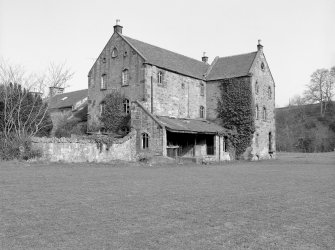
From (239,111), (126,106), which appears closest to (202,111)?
(239,111)

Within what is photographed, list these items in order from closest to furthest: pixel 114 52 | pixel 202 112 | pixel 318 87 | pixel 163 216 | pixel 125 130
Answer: pixel 163 216 → pixel 125 130 → pixel 114 52 → pixel 202 112 → pixel 318 87

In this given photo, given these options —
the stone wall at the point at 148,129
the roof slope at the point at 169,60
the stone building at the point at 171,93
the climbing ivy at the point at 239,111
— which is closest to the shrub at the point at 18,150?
the stone wall at the point at 148,129

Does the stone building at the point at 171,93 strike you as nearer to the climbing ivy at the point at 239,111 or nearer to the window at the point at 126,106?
the window at the point at 126,106

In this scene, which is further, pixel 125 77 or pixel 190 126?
pixel 125 77

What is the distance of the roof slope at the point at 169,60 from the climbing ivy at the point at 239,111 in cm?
358

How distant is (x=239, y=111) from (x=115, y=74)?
501 inches

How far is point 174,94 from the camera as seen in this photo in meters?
35.1

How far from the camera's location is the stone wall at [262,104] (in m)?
39.1

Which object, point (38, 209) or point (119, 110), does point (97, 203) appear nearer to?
point (38, 209)

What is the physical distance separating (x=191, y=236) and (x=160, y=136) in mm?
22759

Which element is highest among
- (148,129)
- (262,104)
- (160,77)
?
(160,77)

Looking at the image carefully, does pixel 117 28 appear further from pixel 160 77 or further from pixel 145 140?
pixel 145 140

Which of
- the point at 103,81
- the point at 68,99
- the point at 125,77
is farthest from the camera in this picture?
the point at 68,99

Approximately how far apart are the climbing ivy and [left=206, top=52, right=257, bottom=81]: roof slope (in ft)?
3.14
